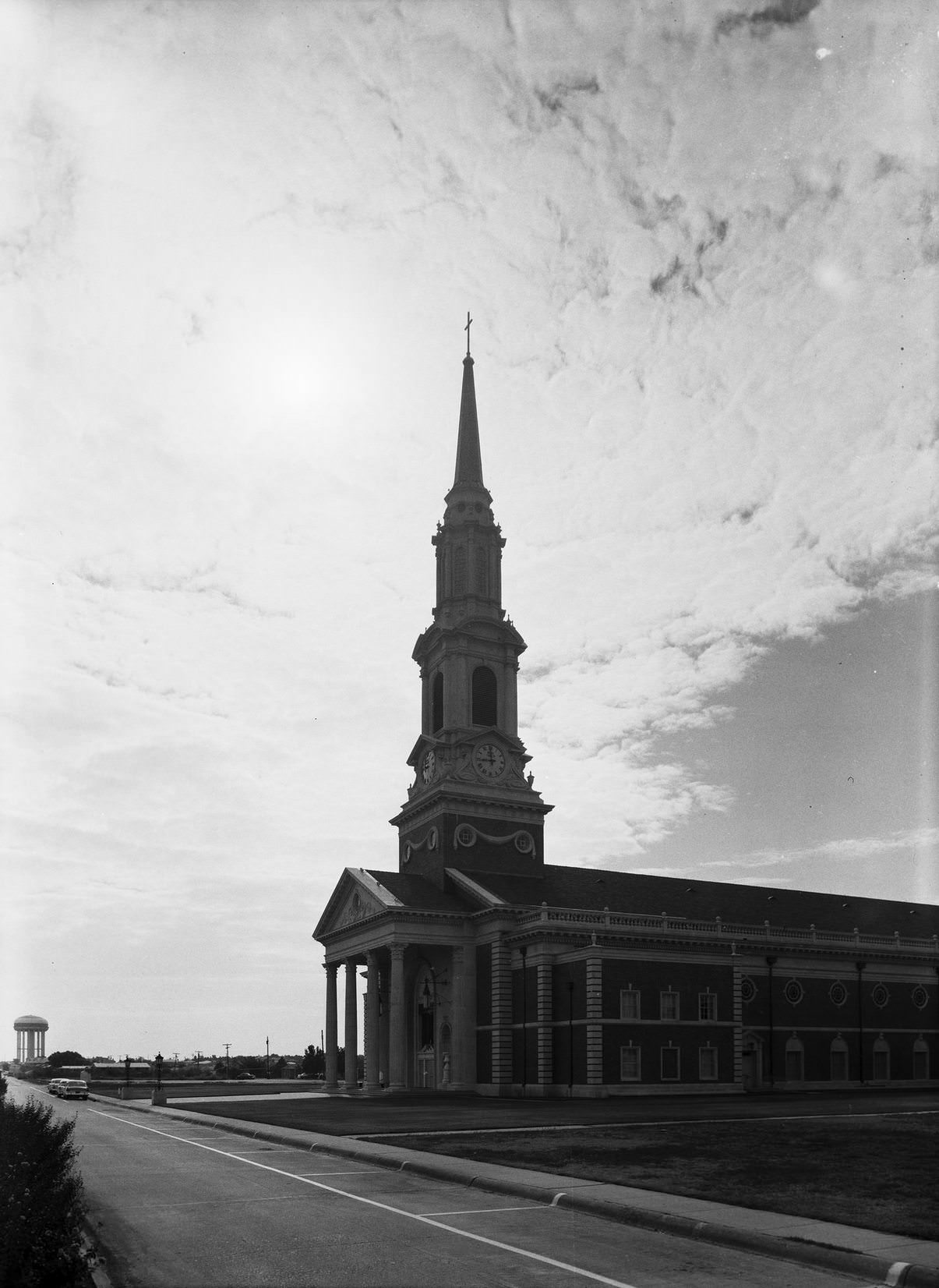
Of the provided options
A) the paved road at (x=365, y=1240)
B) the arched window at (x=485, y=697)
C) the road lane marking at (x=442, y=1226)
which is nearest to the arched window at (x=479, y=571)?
the arched window at (x=485, y=697)

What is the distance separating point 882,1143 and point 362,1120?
619 inches

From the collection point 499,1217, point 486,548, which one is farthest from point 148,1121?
point 486,548

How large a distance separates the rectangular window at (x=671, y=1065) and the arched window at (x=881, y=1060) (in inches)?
705

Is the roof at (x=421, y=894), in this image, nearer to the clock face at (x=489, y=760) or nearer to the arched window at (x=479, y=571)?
the clock face at (x=489, y=760)

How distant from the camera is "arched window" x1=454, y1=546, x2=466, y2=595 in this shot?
76125 millimetres

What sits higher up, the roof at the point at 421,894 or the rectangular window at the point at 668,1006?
the roof at the point at 421,894

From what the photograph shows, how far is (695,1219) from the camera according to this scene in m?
15.1

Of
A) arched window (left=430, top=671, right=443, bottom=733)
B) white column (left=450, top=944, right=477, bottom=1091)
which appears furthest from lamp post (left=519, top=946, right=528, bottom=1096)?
arched window (left=430, top=671, right=443, bottom=733)

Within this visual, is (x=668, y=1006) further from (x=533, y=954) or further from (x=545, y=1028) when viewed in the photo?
(x=533, y=954)

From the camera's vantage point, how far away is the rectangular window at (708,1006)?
6162cm

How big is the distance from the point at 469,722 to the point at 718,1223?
57.9 metres

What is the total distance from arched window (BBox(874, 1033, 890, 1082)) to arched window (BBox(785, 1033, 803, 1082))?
6.02 m

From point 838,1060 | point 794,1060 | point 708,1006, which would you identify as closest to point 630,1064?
point 708,1006

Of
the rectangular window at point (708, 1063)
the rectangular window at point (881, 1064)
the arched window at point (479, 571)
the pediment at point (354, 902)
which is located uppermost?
the arched window at point (479, 571)
